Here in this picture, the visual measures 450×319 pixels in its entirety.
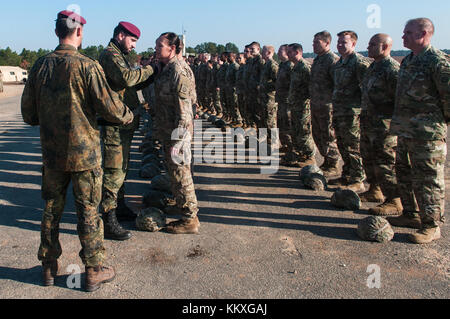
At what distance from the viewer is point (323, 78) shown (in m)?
6.93

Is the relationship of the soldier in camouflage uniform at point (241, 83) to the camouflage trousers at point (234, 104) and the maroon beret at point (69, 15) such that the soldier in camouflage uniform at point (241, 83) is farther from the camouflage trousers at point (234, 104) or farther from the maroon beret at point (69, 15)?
the maroon beret at point (69, 15)

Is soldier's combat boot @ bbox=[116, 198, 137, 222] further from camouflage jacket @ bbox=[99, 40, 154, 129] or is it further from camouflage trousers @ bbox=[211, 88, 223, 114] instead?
camouflage trousers @ bbox=[211, 88, 223, 114]

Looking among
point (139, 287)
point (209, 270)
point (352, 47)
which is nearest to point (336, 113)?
point (352, 47)

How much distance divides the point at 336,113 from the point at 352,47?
114 centimetres

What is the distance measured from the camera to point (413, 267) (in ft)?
12.4

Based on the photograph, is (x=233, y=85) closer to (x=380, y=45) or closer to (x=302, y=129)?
(x=302, y=129)

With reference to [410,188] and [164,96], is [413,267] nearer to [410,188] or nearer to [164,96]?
[410,188]

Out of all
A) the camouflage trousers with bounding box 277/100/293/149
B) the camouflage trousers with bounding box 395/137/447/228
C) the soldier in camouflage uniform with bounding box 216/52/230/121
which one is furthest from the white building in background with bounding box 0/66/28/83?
the camouflage trousers with bounding box 395/137/447/228

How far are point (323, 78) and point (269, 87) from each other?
270 centimetres

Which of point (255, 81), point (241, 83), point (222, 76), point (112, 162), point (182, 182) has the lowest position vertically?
point (182, 182)

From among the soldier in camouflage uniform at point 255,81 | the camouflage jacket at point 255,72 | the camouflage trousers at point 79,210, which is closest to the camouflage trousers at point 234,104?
the soldier in camouflage uniform at point 255,81

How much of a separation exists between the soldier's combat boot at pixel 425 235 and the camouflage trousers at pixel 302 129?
377 cm

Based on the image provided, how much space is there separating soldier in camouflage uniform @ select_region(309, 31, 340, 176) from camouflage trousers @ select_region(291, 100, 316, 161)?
584 mm

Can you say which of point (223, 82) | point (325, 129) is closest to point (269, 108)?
point (325, 129)
